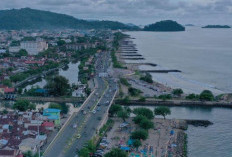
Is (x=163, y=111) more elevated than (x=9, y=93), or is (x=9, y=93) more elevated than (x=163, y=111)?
(x=163, y=111)

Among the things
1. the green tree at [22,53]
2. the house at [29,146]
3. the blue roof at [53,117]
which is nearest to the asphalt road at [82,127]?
the house at [29,146]

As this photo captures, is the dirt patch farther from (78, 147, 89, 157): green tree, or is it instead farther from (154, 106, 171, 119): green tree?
(78, 147, 89, 157): green tree

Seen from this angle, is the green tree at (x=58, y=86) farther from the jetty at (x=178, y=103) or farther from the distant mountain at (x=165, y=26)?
the distant mountain at (x=165, y=26)

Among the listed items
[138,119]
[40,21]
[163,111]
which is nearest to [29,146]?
[138,119]

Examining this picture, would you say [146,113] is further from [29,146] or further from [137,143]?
[29,146]

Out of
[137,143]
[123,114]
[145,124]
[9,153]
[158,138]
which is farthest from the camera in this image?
[123,114]

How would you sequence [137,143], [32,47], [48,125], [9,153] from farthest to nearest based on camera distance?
[32,47] → [48,125] → [137,143] → [9,153]
